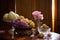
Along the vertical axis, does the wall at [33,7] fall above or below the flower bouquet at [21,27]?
above

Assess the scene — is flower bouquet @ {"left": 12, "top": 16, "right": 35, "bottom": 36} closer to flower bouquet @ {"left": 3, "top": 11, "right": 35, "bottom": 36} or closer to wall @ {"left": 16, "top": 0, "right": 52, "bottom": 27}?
flower bouquet @ {"left": 3, "top": 11, "right": 35, "bottom": 36}

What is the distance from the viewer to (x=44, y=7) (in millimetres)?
4609

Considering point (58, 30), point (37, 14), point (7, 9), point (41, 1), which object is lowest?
point (58, 30)

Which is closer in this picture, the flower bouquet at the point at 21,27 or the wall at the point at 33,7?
the flower bouquet at the point at 21,27

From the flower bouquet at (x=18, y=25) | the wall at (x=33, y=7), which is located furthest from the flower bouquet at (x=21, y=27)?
the wall at (x=33, y=7)

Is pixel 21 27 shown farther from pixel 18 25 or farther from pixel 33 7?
pixel 33 7

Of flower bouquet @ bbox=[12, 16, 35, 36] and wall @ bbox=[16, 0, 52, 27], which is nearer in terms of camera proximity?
flower bouquet @ bbox=[12, 16, 35, 36]

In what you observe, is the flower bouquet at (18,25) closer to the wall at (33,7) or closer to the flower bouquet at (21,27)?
the flower bouquet at (21,27)

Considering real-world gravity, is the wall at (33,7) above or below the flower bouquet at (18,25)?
above

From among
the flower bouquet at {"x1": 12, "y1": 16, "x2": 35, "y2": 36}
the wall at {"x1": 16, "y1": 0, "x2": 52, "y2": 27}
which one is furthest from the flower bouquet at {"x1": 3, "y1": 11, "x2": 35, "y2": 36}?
the wall at {"x1": 16, "y1": 0, "x2": 52, "y2": 27}

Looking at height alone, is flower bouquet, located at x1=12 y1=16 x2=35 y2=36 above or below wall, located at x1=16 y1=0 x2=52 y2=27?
below

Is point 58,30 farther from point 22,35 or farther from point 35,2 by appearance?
point 22,35

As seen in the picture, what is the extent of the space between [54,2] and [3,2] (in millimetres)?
1771

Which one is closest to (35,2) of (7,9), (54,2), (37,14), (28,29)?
(54,2)
